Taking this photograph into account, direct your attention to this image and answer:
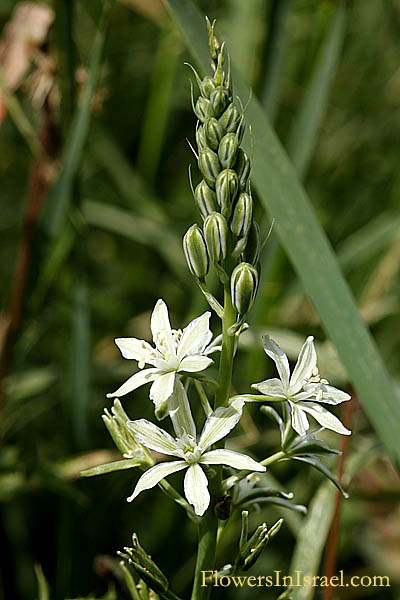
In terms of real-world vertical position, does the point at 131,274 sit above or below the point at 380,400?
above

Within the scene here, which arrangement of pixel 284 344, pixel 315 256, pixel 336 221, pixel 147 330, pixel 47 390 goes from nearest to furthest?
pixel 315 256 < pixel 284 344 < pixel 47 390 < pixel 147 330 < pixel 336 221

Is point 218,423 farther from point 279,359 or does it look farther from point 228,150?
point 228,150

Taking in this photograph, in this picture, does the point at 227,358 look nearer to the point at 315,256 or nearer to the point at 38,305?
the point at 315,256

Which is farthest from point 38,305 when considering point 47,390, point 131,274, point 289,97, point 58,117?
point 289,97

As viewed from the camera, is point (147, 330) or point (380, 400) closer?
point (380, 400)

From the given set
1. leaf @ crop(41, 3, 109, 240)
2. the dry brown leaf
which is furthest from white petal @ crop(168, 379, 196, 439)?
the dry brown leaf

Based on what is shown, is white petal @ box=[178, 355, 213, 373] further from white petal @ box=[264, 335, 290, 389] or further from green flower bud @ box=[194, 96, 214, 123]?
green flower bud @ box=[194, 96, 214, 123]

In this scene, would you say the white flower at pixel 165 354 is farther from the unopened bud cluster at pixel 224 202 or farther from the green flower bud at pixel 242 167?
the green flower bud at pixel 242 167

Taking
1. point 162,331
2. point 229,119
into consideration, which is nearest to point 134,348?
point 162,331
